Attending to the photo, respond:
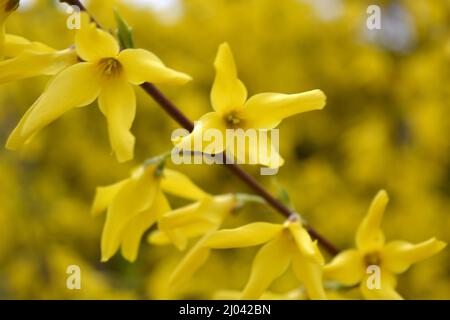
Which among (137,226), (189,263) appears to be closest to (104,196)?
(137,226)

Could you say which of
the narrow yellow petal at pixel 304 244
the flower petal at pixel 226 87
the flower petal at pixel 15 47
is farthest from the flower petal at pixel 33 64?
the narrow yellow petal at pixel 304 244

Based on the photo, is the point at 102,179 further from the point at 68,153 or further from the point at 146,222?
the point at 146,222

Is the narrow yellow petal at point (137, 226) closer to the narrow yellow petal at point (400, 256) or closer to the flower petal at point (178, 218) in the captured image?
the flower petal at point (178, 218)

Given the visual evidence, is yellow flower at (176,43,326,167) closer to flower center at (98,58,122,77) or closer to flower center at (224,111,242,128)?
flower center at (224,111,242,128)
